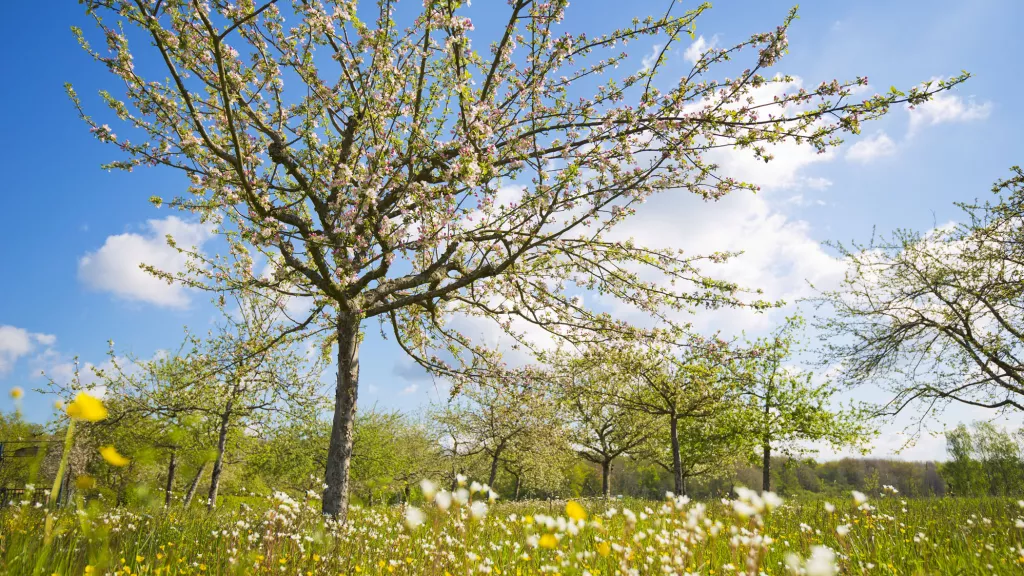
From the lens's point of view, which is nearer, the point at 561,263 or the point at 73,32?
the point at 73,32

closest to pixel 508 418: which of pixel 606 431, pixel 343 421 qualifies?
pixel 343 421

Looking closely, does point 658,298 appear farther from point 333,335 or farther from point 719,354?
point 333,335

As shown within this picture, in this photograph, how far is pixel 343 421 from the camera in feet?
27.2

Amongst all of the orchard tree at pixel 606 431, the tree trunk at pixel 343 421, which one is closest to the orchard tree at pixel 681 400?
the orchard tree at pixel 606 431

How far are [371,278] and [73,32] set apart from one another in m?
5.06

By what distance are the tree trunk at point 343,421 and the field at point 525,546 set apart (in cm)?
136

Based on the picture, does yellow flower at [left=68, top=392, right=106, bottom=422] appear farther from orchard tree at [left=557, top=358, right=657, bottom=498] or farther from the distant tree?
orchard tree at [left=557, top=358, right=657, bottom=498]

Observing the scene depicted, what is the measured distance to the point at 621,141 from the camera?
6.92 meters

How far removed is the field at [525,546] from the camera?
3270mm

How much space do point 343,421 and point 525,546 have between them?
15.2 feet

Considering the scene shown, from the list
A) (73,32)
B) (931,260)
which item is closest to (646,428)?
(931,260)

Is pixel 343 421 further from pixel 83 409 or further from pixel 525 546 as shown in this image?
pixel 83 409

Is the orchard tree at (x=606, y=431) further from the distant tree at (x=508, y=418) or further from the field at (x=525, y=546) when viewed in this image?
the field at (x=525, y=546)

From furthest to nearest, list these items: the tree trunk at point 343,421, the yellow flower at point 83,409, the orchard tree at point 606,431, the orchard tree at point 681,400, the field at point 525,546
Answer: the orchard tree at point 606,431 < the orchard tree at point 681,400 < the tree trunk at point 343,421 < the field at point 525,546 < the yellow flower at point 83,409
